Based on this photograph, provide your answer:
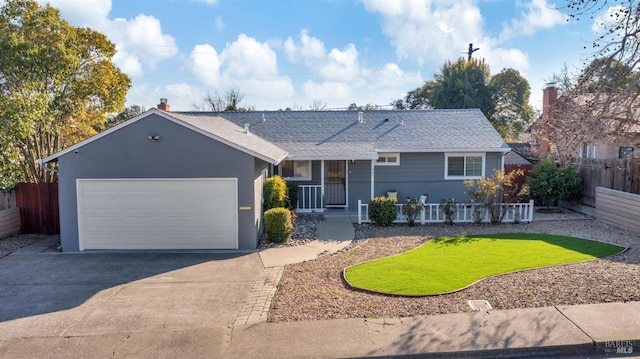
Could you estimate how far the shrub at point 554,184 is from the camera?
1617 cm

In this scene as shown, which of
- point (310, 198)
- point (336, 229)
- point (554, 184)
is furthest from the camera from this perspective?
point (554, 184)

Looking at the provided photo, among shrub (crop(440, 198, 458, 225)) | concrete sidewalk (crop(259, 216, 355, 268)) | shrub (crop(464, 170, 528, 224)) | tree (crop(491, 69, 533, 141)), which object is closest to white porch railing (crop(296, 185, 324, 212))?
concrete sidewalk (crop(259, 216, 355, 268))

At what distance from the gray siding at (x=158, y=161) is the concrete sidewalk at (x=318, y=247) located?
0.98m

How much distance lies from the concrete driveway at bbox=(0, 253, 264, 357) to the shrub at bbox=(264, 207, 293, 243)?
1.28m

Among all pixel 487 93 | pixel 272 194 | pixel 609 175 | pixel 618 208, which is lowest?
pixel 618 208

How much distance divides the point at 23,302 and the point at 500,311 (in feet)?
27.1

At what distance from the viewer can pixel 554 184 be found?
16234 mm

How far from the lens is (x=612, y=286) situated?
7137 mm

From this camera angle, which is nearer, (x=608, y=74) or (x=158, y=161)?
(x=608, y=74)

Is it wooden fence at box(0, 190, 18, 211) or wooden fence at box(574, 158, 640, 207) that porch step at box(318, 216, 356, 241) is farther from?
wooden fence at box(0, 190, 18, 211)

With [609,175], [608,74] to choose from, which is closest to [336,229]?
[608,74]

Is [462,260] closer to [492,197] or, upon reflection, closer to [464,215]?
[464,215]

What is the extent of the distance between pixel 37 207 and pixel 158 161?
5.49 metres

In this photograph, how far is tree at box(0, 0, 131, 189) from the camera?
12078 millimetres
